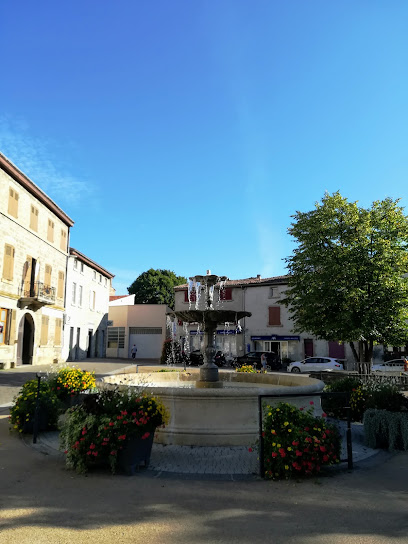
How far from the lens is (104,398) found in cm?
573

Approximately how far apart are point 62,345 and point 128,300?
22850 mm

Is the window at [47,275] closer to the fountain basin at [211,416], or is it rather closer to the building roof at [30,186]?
the building roof at [30,186]

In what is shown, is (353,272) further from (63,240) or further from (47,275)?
(63,240)

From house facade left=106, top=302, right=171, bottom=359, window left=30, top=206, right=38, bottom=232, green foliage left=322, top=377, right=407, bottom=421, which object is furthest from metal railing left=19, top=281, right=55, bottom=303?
green foliage left=322, top=377, right=407, bottom=421

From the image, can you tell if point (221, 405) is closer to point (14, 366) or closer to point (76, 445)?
point (76, 445)

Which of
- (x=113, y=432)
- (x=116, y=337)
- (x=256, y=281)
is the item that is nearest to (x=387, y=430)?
(x=113, y=432)

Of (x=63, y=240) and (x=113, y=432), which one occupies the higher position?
(x=63, y=240)

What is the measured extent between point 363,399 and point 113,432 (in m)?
6.30

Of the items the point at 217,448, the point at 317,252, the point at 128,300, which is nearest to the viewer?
the point at 217,448

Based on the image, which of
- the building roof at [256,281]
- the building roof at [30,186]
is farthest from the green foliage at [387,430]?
the building roof at [256,281]

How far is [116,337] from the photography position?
150 feet

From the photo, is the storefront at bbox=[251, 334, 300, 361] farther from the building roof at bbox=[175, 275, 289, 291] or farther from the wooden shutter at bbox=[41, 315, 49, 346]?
the wooden shutter at bbox=[41, 315, 49, 346]

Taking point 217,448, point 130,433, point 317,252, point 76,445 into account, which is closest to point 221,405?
point 217,448

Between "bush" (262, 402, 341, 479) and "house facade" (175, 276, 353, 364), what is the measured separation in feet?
101
